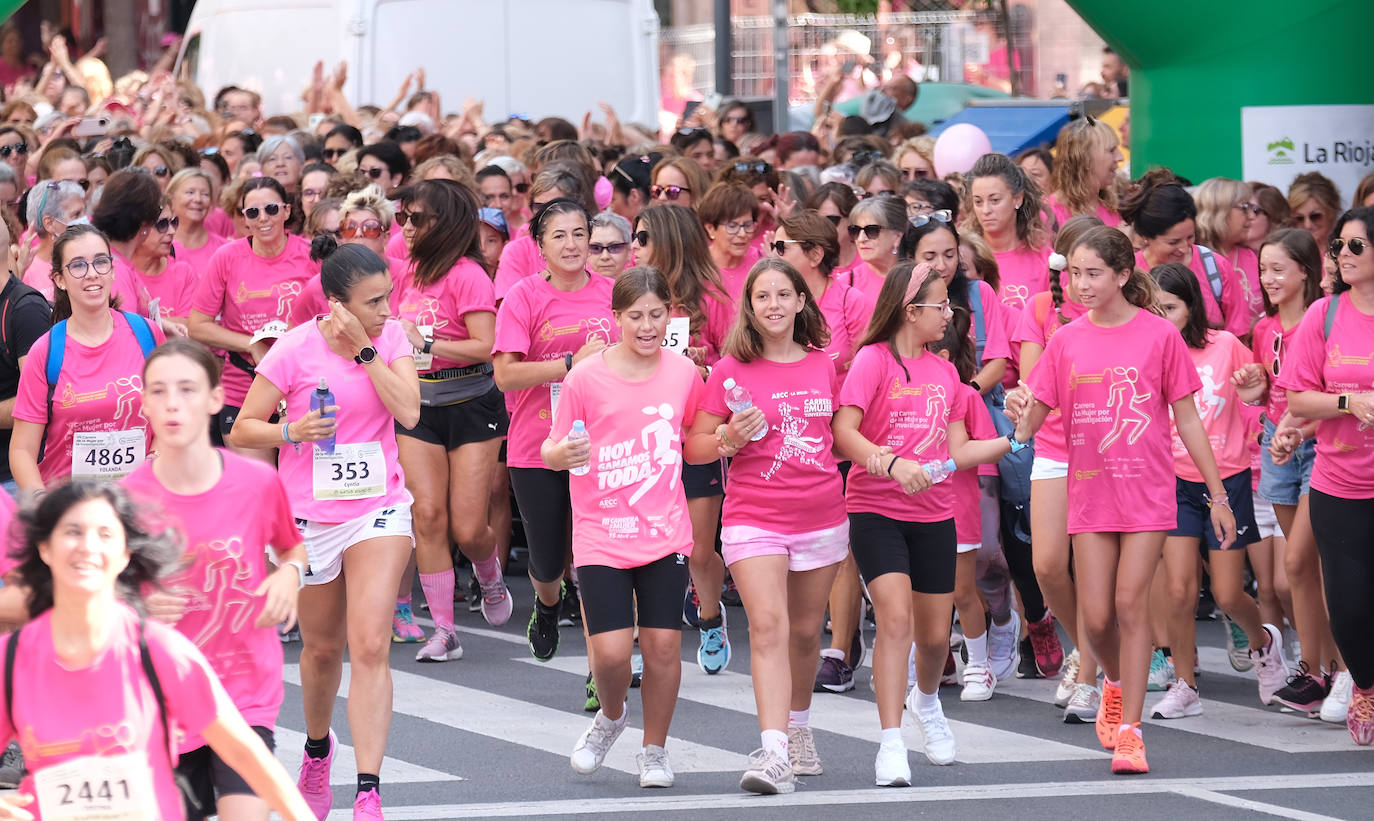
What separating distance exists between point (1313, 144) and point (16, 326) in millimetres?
7862

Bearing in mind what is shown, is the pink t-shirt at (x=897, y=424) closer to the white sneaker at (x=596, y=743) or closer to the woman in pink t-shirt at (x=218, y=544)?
the white sneaker at (x=596, y=743)

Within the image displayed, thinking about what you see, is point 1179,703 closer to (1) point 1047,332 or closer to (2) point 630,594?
(1) point 1047,332

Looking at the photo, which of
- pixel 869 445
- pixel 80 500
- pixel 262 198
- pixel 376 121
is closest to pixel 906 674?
pixel 869 445

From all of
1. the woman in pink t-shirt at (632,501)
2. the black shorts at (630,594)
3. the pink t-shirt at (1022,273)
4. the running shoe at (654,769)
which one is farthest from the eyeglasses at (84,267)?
the pink t-shirt at (1022,273)

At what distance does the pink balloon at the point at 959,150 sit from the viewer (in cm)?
1264

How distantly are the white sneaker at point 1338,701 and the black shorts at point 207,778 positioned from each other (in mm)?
4790

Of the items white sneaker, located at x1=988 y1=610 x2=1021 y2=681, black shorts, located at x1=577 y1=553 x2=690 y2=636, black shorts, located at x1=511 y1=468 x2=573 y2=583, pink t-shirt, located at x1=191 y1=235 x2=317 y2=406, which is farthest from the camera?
pink t-shirt, located at x1=191 y1=235 x2=317 y2=406

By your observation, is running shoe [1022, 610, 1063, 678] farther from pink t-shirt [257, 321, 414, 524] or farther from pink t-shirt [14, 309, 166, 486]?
pink t-shirt [14, 309, 166, 486]

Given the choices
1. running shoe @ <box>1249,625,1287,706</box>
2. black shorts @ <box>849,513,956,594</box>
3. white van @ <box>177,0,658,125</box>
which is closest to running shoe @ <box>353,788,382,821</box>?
black shorts @ <box>849,513,956,594</box>

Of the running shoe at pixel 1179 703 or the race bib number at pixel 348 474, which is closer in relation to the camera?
the race bib number at pixel 348 474

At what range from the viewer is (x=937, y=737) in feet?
23.8

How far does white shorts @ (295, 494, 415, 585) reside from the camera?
6.33m

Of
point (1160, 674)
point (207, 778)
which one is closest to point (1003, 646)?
point (1160, 674)

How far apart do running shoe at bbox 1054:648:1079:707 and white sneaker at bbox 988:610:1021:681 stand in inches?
14.9
